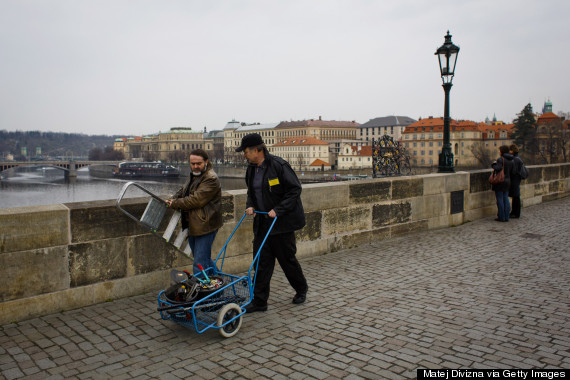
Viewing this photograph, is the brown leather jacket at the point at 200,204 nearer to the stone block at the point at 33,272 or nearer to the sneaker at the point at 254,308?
the sneaker at the point at 254,308

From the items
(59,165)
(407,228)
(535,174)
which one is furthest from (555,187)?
(59,165)

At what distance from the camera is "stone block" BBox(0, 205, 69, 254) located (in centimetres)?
411

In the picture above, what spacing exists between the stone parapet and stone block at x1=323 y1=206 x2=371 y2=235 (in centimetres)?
1

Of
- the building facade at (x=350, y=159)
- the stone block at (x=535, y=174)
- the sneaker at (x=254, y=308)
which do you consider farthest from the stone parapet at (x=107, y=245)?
the building facade at (x=350, y=159)

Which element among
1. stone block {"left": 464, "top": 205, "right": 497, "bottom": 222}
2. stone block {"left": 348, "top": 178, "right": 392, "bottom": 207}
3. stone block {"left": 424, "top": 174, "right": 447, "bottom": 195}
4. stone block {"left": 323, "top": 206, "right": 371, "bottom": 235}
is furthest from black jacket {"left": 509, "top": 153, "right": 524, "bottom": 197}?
stone block {"left": 323, "top": 206, "right": 371, "bottom": 235}

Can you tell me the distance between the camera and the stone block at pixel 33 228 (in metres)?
4.11

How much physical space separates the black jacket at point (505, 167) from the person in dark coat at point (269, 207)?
6.77 metres

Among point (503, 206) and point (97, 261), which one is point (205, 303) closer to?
point (97, 261)

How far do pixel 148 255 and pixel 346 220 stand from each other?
322 centimetres

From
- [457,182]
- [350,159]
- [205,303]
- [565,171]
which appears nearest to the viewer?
[205,303]

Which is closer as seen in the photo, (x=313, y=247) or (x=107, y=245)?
(x=107, y=245)

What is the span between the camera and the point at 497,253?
684cm

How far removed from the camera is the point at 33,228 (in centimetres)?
425

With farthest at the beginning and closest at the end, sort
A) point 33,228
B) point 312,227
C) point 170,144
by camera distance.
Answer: point 170,144 < point 312,227 < point 33,228
